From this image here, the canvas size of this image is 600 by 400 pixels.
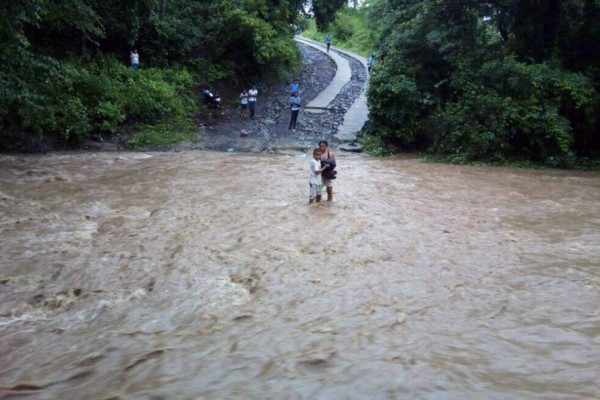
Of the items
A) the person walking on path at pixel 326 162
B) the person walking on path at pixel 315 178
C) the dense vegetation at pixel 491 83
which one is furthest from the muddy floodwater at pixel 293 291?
the dense vegetation at pixel 491 83

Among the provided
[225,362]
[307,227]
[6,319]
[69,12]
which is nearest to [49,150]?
[69,12]

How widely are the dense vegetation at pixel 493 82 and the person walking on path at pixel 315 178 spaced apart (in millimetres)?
7700

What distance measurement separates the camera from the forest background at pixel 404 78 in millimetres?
15336

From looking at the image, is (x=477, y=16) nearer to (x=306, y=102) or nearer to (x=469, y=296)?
(x=306, y=102)

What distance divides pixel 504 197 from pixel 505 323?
7.09 metres

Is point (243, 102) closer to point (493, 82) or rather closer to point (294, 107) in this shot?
point (294, 107)

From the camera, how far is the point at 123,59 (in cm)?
2247

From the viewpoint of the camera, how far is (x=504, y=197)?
1182cm

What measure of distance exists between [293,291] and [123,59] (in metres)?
19.1

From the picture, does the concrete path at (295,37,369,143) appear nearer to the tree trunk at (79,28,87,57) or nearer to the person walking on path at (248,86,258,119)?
the person walking on path at (248,86,258,119)

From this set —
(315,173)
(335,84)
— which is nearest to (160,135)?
(315,173)

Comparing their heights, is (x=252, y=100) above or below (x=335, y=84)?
below

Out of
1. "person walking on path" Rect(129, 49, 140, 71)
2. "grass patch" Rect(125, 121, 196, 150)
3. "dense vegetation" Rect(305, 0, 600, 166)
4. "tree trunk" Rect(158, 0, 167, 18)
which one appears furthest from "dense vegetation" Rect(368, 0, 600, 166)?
"tree trunk" Rect(158, 0, 167, 18)

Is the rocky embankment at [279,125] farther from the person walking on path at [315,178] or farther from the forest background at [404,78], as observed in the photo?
the person walking on path at [315,178]
